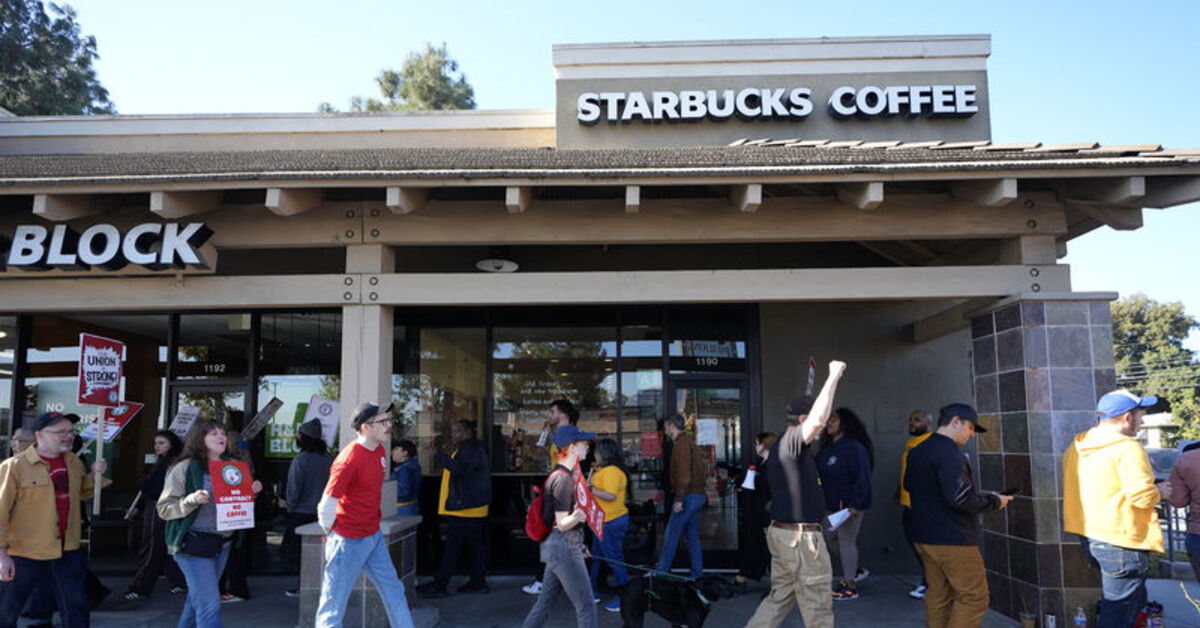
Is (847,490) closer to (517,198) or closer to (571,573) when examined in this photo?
(571,573)

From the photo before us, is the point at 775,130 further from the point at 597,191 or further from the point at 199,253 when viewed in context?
the point at 199,253

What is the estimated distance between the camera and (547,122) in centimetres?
994

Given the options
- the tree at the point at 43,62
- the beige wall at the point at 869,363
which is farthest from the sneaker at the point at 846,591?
the tree at the point at 43,62

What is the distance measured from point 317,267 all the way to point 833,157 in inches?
233

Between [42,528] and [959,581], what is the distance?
6099 mm

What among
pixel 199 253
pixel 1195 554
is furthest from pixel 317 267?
pixel 1195 554

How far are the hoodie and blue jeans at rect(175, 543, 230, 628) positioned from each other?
568 cm

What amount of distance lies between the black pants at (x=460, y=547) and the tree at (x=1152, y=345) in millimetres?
58051

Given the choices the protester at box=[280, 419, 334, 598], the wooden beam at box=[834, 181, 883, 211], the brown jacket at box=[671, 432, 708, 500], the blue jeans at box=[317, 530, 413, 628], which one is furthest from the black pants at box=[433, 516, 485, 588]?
the wooden beam at box=[834, 181, 883, 211]

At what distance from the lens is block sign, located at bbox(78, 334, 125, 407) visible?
625cm

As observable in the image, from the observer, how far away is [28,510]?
5.35m

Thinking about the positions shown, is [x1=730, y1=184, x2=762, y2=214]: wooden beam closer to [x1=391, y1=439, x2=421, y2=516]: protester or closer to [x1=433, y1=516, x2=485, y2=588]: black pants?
[x1=433, y1=516, x2=485, y2=588]: black pants

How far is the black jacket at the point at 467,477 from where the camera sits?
7590 millimetres

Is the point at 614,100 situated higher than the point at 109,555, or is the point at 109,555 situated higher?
the point at 614,100
